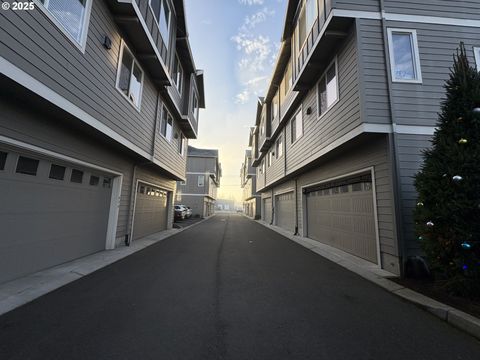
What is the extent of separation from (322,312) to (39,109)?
587cm

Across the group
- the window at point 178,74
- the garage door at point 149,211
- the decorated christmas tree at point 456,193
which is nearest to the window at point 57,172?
the garage door at point 149,211

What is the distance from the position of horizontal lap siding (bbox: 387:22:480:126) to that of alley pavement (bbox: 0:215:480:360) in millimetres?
4130

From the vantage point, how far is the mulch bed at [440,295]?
2.95m

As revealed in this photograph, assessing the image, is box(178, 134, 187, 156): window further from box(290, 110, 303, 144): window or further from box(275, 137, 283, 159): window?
box(290, 110, 303, 144): window

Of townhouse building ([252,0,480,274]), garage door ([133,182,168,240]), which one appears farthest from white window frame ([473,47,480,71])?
garage door ([133,182,168,240])

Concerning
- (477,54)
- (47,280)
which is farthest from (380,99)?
(47,280)

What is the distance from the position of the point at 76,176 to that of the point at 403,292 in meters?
7.34

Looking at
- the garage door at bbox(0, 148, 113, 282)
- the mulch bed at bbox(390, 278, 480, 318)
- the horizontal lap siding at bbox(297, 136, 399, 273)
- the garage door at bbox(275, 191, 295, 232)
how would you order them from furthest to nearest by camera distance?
the garage door at bbox(275, 191, 295, 232) → the horizontal lap siding at bbox(297, 136, 399, 273) → the garage door at bbox(0, 148, 113, 282) → the mulch bed at bbox(390, 278, 480, 318)

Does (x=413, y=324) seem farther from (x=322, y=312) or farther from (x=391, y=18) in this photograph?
(x=391, y=18)

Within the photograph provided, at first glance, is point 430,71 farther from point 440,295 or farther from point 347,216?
point 440,295

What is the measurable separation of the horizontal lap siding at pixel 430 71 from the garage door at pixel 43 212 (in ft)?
25.7

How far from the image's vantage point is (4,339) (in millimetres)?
2266

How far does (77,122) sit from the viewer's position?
4477mm

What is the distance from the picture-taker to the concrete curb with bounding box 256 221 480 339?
266 centimetres
